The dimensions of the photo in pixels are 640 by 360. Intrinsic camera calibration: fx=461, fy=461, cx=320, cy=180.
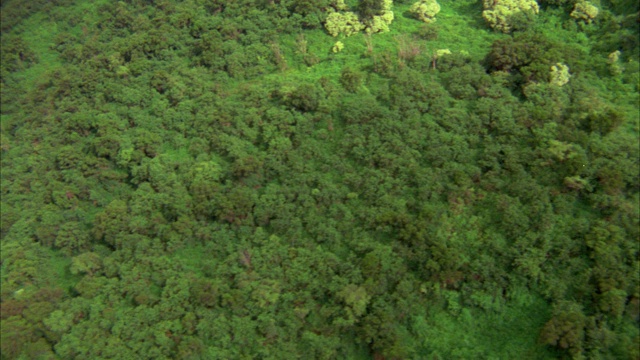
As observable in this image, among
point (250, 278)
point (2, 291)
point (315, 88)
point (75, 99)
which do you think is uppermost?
point (315, 88)

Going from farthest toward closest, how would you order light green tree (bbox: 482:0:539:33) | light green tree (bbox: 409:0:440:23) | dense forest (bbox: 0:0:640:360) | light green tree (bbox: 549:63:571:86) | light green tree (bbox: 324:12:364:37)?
1. light green tree (bbox: 324:12:364:37)
2. light green tree (bbox: 409:0:440:23)
3. light green tree (bbox: 482:0:539:33)
4. light green tree (bbox: 549:63:571:86)
5. dense forest (bbox: 0:0:640:360)

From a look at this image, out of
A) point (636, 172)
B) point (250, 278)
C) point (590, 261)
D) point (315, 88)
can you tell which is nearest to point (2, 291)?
point (250, 278)

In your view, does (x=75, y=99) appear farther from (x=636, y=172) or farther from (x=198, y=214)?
(x=636, y=172)

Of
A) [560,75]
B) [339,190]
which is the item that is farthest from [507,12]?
[339,190]

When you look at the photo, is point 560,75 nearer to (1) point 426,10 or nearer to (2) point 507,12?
(2) point 507,12

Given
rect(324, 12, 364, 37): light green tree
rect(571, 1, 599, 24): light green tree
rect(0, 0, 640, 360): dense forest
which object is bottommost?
rect(0, 0, 640, 360): dense forest

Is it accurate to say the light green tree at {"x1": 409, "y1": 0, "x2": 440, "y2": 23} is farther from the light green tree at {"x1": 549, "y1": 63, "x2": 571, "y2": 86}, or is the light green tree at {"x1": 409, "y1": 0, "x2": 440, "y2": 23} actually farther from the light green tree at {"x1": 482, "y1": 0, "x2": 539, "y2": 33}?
the light green tree at {"x1": 549, "y1": 63, "x2": 571, "y2": 86}

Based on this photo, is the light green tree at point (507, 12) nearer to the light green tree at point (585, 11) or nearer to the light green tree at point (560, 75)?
the light green tree at point (585, 11)

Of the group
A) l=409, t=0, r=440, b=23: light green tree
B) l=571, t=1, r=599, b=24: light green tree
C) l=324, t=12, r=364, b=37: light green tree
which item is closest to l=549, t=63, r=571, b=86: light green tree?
l=571, t=1, r=599, b=24: light green tree
